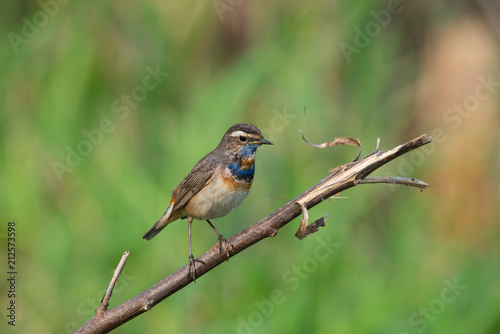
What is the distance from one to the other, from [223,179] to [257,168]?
1501mm

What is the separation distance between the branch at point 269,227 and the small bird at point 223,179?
3.88ft

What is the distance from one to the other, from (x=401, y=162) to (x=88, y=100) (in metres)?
2.83

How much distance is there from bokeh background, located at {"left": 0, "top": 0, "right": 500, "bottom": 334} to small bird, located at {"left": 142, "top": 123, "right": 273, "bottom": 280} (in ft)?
2.39

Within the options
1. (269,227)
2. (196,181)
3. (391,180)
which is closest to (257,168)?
(196,181)

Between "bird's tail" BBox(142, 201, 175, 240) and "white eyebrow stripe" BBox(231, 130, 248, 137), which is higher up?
"white eyebrow stripe" BBox(231, 130, 248, 137)

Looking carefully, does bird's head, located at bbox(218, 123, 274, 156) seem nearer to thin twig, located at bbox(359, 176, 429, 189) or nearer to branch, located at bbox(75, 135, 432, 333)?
branch, located at bbox(75, 135, 432, 333)

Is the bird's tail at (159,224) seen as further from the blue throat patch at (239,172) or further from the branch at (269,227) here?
the branch at (269,227)

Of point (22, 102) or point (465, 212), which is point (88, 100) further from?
point (465, 212)

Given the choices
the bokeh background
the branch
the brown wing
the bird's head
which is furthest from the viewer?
the bokeh background

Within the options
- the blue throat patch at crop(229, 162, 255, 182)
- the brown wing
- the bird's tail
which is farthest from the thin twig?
the bird's tail

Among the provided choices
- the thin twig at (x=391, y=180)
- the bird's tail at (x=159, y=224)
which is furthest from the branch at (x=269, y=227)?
the bird's tail at (x=159, y=224)

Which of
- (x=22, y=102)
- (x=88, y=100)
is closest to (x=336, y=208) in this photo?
(x=88, y=100)

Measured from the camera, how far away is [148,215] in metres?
4.79

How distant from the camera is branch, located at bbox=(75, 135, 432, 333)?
2.36 m
